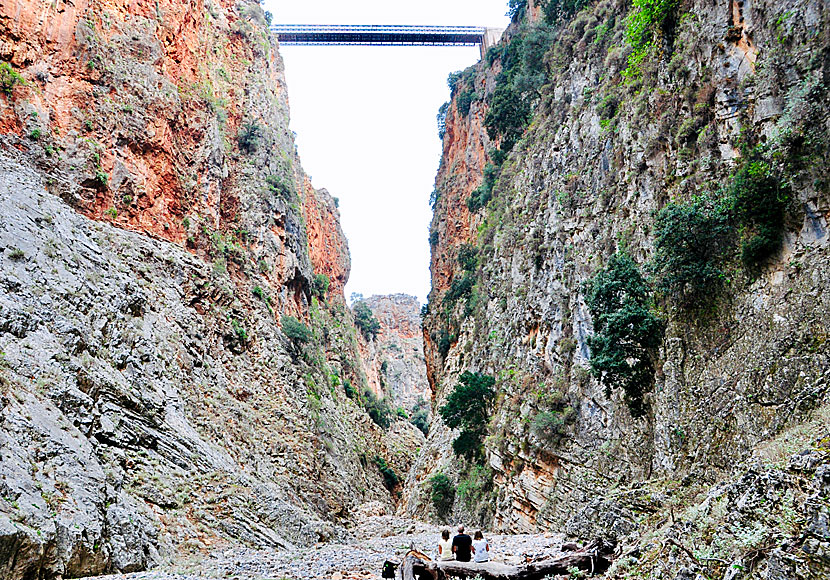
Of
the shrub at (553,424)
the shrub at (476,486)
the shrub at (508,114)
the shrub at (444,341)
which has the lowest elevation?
the shrub at (476,486)

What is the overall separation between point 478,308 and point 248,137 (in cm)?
1933

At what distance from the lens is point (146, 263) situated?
23656mm

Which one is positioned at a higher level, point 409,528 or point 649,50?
point 649,50

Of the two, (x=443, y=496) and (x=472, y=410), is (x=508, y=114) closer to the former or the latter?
(x=472, y=410)

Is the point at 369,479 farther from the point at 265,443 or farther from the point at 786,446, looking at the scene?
the point at 786,446

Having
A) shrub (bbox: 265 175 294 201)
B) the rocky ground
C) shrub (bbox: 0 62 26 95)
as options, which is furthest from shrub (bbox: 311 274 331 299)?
the rocky ground

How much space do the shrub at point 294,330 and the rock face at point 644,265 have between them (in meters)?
10.3

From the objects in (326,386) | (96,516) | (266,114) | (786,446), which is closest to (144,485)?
(96,516)

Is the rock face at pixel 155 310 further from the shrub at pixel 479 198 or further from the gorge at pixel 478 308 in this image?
the shrub at pixel 479 198

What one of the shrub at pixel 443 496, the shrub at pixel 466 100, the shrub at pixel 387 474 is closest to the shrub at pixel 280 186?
the shrub at pixel 466 100

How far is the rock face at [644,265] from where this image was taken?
414 inches

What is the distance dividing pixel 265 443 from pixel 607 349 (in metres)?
16.4

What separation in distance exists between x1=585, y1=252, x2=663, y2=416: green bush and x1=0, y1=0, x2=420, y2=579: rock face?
39.7 feet

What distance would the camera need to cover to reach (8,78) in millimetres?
21969
